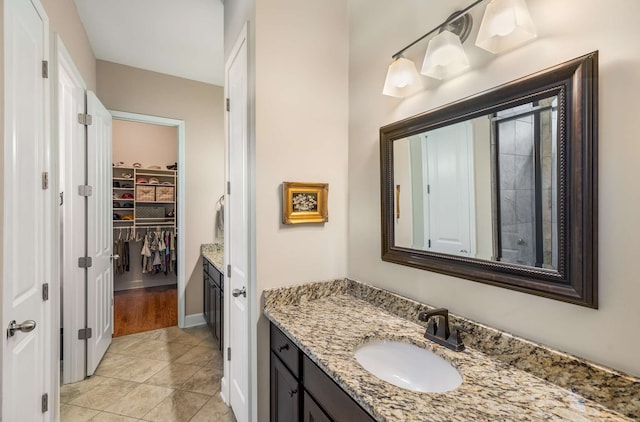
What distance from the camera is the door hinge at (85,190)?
235 cm

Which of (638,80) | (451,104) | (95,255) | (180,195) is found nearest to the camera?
(638,80)

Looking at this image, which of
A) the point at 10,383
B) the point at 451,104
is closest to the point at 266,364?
the point at 10,383

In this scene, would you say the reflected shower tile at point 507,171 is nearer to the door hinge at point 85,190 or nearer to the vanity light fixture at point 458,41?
the vanity light fixture at point 458,41

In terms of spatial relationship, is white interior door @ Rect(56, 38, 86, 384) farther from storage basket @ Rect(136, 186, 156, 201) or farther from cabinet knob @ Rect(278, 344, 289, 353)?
storage basket @ Rect(136, 186, 156, 201)

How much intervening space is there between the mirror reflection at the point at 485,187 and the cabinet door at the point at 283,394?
83 cm

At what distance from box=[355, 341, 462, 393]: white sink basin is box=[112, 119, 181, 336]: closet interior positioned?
4593mm

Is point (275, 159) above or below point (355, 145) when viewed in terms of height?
below

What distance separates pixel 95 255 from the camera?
250 centimetres

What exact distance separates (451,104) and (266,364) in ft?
5.23

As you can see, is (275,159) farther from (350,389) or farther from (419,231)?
(350,389)

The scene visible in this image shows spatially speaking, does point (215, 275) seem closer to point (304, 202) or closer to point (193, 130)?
point (304, 202)

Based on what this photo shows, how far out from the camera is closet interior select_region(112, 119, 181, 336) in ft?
16.4

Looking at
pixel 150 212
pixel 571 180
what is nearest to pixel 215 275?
pixel 571 180

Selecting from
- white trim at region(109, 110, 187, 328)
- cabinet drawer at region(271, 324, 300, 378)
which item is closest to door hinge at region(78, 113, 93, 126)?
white trim at region(109, 110, 187, 328)
